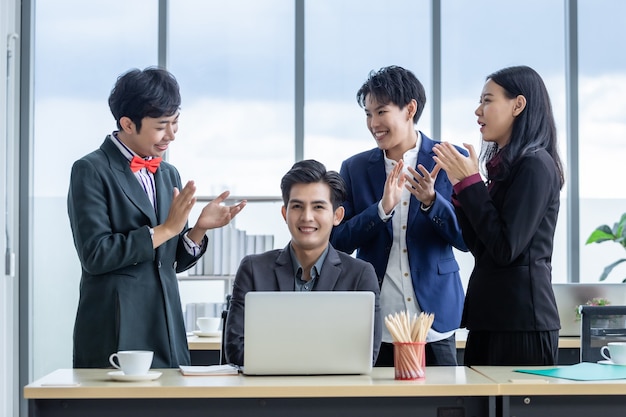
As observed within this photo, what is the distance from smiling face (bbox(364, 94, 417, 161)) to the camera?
3238 mm

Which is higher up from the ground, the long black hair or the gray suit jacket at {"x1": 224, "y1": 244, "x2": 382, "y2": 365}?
the long black hair

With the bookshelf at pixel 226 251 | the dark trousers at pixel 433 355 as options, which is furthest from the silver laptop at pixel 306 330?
the bookshelf at pixel 226 251

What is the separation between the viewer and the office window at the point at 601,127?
5.84m

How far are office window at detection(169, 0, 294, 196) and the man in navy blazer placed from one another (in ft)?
8.32

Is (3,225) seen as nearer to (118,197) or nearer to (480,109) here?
(118,197)

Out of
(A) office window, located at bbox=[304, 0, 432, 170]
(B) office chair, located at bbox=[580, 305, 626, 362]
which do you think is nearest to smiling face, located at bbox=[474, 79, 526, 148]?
(B) office chair, located at bbox=[580, 305, 626, 362]

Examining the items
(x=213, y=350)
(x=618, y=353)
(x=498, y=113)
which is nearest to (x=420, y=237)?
(x=498, y=113)

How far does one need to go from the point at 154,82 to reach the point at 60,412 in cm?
121

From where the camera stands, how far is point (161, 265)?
290cm

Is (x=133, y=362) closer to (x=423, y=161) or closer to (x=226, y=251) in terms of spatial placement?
(x=423, y=161)

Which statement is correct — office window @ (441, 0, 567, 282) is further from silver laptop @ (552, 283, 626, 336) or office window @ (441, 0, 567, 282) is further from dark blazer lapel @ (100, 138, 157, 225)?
dark blazer lapel @ (100, 138, 157, 225)

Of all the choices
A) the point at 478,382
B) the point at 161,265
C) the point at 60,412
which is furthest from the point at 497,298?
Result: the point at 60,412

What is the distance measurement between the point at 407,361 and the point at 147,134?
3.91ft

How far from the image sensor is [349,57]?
5.88 m
